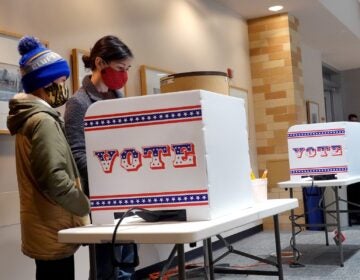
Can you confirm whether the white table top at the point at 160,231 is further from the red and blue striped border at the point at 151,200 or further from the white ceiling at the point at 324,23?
the white ceiling at the point at 324,23

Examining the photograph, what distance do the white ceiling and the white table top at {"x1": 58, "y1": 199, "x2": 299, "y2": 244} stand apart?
4152mm

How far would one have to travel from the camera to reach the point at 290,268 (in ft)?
12.0

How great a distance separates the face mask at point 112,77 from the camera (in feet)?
6.07

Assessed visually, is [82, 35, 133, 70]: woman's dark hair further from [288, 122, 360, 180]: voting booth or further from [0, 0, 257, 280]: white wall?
[288, 122, 360, 180]: voting booth

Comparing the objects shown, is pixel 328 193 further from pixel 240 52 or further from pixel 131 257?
pixel 131 257

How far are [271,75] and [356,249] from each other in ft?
7.47

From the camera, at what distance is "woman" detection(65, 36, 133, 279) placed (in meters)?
1.70

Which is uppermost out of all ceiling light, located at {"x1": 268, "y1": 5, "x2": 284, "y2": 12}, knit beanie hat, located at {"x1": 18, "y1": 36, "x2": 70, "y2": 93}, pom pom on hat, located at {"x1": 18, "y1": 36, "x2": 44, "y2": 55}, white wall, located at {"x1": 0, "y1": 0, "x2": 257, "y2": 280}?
ceiling light, located at {"x1": 268, "y1": 5, "x2": 284, "y2": 12}

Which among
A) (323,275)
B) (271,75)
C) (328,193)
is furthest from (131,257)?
(271,75)

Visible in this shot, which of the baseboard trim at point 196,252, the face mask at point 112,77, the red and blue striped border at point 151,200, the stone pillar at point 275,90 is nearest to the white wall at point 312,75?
the stone pillar at point 275,90

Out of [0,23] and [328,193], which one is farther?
[328,193]

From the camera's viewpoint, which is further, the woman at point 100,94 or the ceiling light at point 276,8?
the ceiling light at point 276,8

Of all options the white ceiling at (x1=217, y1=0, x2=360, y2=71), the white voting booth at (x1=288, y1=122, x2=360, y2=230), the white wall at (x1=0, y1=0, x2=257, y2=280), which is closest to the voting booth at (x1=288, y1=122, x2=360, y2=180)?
the white voting booth at (x1=288, y1=122, x2=360, y2=230)

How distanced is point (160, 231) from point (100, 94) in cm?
79
